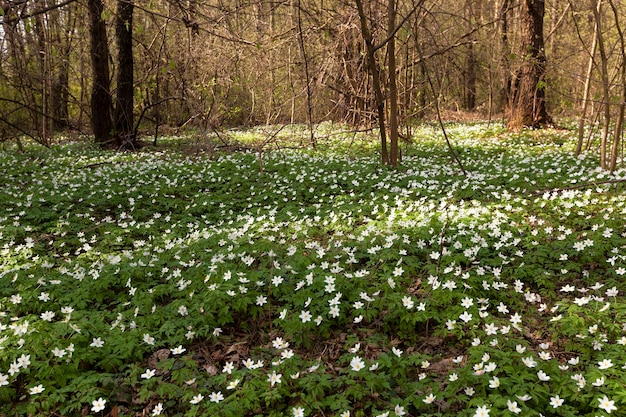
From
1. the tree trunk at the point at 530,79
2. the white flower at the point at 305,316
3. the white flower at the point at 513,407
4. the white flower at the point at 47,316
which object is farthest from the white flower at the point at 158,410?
the tree trunk at the point at 530,79

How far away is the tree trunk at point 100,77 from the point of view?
11.4 m

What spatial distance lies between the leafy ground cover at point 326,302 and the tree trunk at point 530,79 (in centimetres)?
502

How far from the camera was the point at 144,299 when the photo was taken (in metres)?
3.82

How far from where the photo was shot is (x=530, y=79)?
11.1m

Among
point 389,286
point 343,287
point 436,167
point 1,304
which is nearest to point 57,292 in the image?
point 1,304

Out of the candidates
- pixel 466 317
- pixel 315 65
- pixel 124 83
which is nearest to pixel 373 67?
pixel 315 65

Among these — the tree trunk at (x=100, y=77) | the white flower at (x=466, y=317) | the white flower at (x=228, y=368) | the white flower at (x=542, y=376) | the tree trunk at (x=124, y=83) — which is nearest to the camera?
the white flower at (x=542, y=376)

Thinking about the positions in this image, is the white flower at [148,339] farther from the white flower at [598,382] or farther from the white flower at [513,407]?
the white flower at [598,382]

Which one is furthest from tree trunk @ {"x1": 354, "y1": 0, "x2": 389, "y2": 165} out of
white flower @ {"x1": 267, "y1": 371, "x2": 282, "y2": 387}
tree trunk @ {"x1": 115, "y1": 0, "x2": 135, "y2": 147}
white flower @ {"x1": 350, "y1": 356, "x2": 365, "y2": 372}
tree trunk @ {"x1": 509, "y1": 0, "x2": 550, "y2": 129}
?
tree trunk @ {"x1": 115, "y1": 0, "x2": 135, "y2": 147}

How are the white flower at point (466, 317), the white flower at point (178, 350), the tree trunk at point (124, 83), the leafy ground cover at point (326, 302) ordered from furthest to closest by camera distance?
the tree trunk at point (124, 83) < the white flower at point (466, 317) < the white flower at point (178, 350) < the leafy ground cover at point (326, 302)

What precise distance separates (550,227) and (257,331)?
3425 millimetres

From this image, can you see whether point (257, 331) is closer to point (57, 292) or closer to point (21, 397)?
point (21, 397)

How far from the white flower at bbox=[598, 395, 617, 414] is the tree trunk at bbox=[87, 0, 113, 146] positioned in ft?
40.1

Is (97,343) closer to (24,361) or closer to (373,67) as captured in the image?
(24,361)
